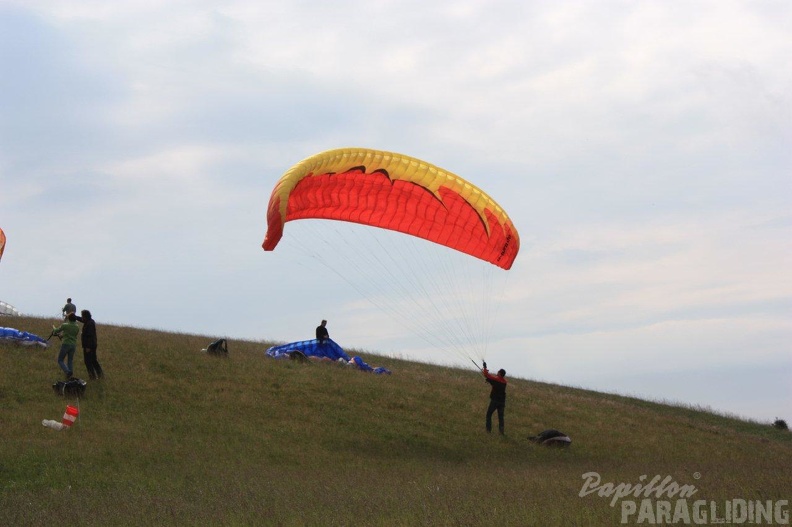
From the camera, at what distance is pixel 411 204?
2147 cm

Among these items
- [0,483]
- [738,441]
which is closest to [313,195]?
[0,483]

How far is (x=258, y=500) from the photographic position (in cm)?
1241

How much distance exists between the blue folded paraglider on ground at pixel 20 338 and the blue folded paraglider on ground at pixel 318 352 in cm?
721

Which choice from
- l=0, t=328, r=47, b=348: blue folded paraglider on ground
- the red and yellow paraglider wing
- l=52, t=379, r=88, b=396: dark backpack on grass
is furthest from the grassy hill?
the red and yellow paraglider wing

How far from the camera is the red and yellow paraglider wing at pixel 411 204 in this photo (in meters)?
20.7

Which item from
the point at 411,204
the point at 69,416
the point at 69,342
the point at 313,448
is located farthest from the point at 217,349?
the point at 69,416

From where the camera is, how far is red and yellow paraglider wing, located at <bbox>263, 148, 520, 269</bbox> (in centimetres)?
2072

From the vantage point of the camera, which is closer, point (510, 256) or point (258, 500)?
point (258, 500)

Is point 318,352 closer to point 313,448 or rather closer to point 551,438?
point 551,438

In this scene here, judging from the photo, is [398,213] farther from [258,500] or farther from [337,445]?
[258,500]

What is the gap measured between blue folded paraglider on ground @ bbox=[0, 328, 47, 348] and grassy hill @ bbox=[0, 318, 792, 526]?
40 centimetres

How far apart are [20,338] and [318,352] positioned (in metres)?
9.12

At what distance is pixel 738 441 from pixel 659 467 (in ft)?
36.9

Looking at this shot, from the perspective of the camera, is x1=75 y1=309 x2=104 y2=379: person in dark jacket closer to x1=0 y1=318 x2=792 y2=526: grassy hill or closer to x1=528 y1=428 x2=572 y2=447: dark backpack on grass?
x1=0 y1=318 x2=792 y2=526: grassy hill
